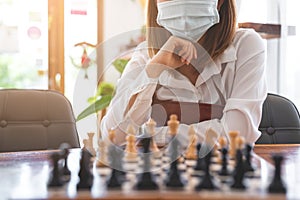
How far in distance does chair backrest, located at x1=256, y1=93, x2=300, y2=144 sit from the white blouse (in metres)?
0.45

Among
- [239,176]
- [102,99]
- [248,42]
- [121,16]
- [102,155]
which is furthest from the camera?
[121,16]

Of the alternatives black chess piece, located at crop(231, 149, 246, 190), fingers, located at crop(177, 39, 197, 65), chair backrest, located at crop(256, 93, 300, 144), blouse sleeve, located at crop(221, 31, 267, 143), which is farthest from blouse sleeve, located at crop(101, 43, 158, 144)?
chair backrest, located at crop(256, 93, 300, 144)

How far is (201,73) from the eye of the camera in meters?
1.17

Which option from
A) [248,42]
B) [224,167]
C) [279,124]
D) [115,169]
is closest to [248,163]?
[224,167]

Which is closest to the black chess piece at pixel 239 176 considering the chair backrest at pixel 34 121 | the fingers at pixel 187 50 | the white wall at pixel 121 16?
the fingers at pixel 187 50

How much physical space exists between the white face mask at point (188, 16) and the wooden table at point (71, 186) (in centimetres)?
38

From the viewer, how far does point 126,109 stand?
3.83 ft

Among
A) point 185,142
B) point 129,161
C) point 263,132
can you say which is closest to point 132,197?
point 129,161

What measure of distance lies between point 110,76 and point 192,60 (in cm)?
171

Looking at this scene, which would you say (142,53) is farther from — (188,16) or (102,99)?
(102,99)

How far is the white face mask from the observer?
3.52 ft

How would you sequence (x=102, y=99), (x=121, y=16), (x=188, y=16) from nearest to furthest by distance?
1. (x=188, y=16)
2. (x=102, y=99)
3. (x=121, y=16)

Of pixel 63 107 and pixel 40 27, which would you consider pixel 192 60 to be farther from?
pixel 40 27

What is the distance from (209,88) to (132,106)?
0.74ft
